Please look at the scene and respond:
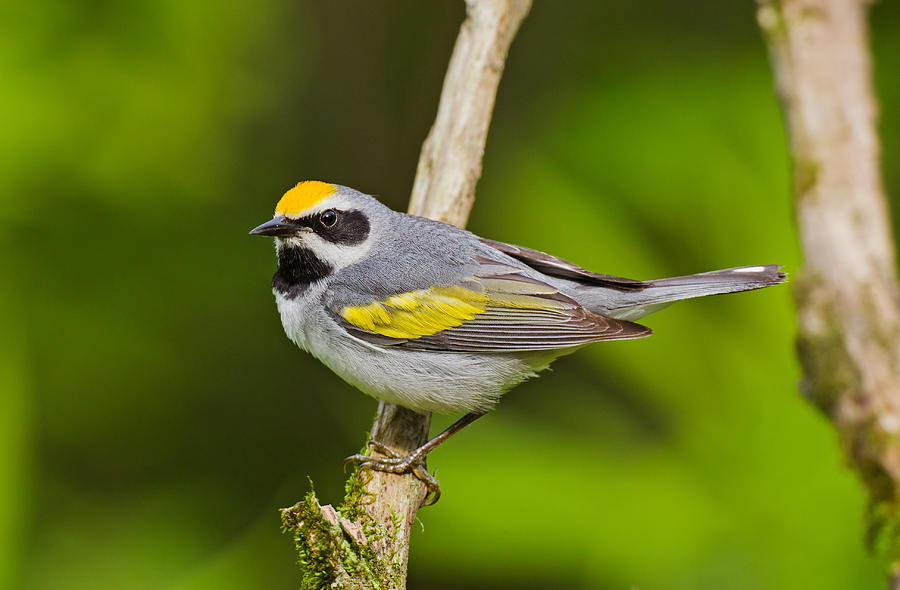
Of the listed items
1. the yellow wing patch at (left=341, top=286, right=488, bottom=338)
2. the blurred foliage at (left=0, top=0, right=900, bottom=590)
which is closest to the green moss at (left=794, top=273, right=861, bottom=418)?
the blurred foliage at (left=0, top=0, right=900, bottom=590)

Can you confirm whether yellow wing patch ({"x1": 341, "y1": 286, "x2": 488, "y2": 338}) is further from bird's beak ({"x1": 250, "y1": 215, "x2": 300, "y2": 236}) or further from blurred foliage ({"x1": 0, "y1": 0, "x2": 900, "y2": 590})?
blurred foliage ({"x1": 0, "y1": 0, "x2": 900, "y2": 590})

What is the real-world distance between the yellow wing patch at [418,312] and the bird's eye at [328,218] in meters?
0.37

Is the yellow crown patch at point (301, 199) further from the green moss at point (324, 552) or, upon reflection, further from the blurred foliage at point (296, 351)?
the blurred foliage at point (296, 351)

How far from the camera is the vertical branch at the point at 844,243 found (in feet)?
10.2

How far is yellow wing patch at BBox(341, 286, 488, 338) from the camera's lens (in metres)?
3.18

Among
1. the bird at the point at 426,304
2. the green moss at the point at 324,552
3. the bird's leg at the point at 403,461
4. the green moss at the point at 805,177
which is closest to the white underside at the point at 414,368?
the bird at the point at 426,304

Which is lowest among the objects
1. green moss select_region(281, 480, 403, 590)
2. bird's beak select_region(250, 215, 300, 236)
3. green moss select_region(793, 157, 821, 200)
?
green moss select_region(281, 480, 403, 590)

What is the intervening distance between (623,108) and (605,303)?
6.96 feet

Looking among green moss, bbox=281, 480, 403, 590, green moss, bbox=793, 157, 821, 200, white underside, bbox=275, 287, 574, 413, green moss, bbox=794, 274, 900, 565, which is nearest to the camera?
green moss, bbox=281, 480, 403, 590

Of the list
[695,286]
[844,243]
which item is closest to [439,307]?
[695,286]

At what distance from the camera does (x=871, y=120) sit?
3.79m

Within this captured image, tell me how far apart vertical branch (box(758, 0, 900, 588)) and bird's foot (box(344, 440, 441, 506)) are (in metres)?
1.53

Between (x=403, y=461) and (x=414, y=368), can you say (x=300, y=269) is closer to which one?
(x=414, y=368)

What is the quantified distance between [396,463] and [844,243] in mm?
2009
